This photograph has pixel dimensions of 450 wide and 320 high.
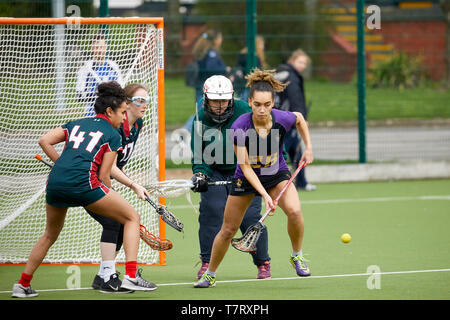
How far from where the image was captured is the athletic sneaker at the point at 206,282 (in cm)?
650

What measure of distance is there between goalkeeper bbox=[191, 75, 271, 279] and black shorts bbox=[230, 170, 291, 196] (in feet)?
1.45

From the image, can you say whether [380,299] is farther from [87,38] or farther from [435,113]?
[435,113]

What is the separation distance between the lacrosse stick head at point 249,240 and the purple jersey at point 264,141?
42cm

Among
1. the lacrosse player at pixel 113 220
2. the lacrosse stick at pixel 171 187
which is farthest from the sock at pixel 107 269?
the lacrosse stick at pixel 171 187

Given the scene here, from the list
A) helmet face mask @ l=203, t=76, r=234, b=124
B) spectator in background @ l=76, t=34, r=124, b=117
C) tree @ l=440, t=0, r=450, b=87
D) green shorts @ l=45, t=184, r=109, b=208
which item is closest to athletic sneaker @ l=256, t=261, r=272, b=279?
helmet face mask @ l=203, t=76, r=234, b=124

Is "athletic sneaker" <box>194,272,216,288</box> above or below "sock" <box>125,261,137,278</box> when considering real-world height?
below

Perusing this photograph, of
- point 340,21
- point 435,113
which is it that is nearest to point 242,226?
point 340,21

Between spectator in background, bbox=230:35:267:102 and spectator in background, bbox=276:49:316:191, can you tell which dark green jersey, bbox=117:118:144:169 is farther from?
spectator in background, bbox=230:35:267:102

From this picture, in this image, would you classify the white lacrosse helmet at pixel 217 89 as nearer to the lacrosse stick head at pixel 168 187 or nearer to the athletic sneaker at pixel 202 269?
the lacrosse stick head at pixel 168 187

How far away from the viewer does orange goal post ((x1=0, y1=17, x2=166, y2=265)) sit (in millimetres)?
7992

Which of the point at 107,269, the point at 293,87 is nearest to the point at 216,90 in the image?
the point at 107,269

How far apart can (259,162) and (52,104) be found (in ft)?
8.90

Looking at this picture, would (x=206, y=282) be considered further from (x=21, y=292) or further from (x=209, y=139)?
(x=21, y=292)

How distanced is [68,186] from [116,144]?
1.53ft
